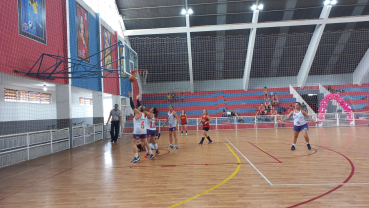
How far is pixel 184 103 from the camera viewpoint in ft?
73.9

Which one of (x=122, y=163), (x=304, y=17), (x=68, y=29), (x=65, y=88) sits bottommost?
(x=122, y=163)

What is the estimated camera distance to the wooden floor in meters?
3.88

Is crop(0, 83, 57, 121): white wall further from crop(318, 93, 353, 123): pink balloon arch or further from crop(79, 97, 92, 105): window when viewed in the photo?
crop(318, 93, 353, 123): pink balloon arch

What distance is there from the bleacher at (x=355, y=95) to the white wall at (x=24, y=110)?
24.5 m

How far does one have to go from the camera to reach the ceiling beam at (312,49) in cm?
1881

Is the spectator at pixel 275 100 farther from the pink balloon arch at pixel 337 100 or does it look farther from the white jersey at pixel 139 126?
the white jersey at pixel 139 126

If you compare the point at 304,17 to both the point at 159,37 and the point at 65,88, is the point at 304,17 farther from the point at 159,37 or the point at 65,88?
the point at 65,88

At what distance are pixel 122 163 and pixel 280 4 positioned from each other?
1827cm

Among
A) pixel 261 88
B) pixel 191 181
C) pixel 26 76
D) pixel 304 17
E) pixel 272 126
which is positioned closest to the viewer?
pixel 191 181

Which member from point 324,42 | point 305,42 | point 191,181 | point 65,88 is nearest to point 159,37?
point 65,88

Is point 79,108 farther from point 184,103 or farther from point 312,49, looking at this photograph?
point 312,49

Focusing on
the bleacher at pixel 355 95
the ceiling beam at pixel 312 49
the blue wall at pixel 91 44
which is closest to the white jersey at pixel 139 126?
the blue wall at pixel 91 44

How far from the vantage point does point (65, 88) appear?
1073 centimetres

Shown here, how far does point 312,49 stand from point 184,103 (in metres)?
12.6
